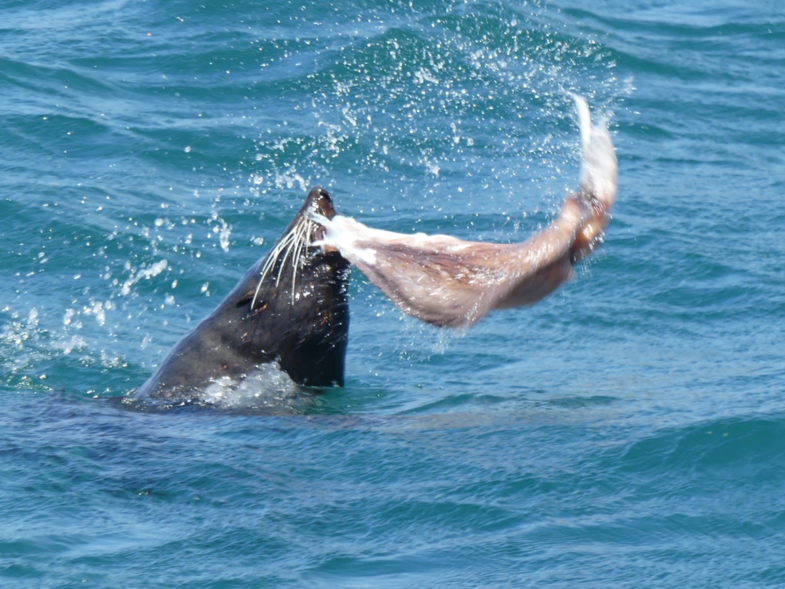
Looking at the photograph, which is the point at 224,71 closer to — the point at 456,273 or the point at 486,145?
the point at 486,145

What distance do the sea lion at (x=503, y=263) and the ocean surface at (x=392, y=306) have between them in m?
0.86

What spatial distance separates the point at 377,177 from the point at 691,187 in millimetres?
2985

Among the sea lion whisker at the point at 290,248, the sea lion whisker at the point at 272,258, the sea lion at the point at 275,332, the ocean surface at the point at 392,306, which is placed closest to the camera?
the ocean surface at the point at 392,306

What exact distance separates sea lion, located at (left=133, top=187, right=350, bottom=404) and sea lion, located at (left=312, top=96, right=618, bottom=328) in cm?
149

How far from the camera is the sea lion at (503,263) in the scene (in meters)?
4.59

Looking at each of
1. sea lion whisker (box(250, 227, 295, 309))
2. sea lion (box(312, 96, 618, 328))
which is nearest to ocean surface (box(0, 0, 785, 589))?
sea lion whisker (box(250, 227, 295, 309))

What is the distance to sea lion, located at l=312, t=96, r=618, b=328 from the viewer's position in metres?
4.59

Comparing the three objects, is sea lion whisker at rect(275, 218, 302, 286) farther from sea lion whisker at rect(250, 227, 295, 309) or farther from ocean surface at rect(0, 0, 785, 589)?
ocean surface at rect(0, 0, 785, 589)

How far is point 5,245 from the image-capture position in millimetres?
9375

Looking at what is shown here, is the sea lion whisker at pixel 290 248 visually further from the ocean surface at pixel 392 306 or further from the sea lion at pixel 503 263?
the sea lion at pixel 503 263

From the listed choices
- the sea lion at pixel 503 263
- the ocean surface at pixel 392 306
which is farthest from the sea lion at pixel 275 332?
the sea lion at pixel 503 263

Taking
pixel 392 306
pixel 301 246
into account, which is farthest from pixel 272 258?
pixel 392 306

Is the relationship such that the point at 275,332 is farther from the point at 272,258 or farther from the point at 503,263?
the point at 503,263

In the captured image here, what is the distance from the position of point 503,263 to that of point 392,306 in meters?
4.43
